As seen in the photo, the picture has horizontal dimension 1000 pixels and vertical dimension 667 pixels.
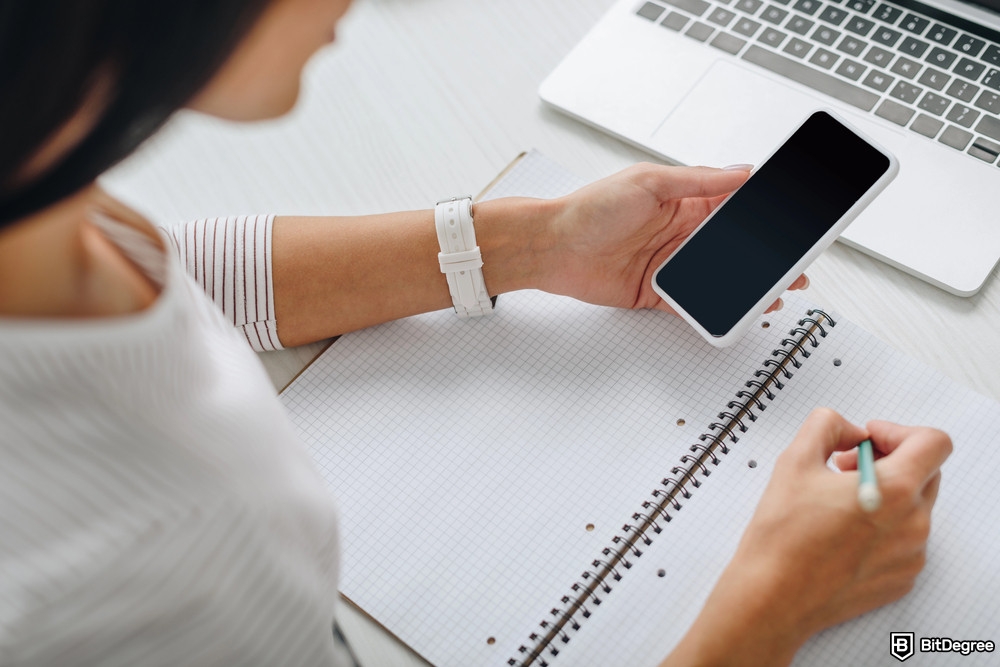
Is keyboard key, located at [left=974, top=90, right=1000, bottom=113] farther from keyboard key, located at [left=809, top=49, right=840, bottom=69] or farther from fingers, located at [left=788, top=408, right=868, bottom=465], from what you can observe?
fingers, located at [left=788, top=408, right=868, bottom=465]

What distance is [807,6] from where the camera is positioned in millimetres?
905

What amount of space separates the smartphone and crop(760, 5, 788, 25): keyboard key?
245 mm

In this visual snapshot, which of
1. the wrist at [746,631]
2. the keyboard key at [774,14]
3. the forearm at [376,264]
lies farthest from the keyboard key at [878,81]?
the wrist at [746,631]

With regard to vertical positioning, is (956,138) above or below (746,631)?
above

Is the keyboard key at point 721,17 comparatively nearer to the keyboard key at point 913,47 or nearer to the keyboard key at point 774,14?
the keyboard key at point 774,14

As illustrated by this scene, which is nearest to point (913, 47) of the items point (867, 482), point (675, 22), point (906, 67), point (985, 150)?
point (906, 67)

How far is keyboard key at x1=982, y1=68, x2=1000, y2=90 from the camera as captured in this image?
840mm

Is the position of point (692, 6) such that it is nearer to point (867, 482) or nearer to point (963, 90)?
point (963, 90)

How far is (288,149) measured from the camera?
0.93 m

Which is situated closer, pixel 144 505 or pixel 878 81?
pixel 144 505

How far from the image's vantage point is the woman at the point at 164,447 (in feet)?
1.11

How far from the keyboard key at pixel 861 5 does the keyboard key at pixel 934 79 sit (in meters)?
0.09

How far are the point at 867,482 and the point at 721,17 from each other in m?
0.53

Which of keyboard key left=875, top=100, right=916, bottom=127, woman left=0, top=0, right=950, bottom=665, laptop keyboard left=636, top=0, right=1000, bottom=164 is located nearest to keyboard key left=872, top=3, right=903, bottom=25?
laptop keyboard left=636, top=0, right=1000, bottom=164
